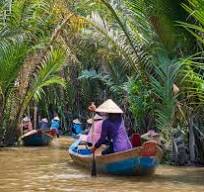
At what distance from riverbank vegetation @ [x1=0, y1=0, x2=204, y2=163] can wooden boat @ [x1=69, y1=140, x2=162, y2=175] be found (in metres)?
1.15

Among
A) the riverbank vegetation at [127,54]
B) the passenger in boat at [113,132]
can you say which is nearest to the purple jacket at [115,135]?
the passenger in boat at [113,132]

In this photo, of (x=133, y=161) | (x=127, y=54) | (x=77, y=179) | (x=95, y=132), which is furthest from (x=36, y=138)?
(x=133, y=161)

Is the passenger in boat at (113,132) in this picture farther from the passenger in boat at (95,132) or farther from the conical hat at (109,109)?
the passenger in boat at (95,132)

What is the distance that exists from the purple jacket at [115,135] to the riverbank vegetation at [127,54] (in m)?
1.42

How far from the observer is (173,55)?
11.2m

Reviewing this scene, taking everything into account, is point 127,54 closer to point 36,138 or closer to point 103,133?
point 103,133

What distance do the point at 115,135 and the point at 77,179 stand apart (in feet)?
3.56

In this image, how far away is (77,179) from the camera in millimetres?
10086

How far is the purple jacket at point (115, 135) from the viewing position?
1017cm

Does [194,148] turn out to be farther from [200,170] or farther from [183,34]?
[183,34]

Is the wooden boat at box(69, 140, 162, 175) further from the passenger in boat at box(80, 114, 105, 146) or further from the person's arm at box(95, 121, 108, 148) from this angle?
the passenger in boat at box(80, 114, 105, 146)

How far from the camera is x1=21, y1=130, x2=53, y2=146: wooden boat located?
17.9 meters

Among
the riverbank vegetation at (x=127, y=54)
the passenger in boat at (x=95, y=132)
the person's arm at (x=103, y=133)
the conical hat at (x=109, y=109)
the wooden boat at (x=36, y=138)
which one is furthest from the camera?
the wooden boat at (x=36, y=138)

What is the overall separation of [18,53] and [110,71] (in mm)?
5856
